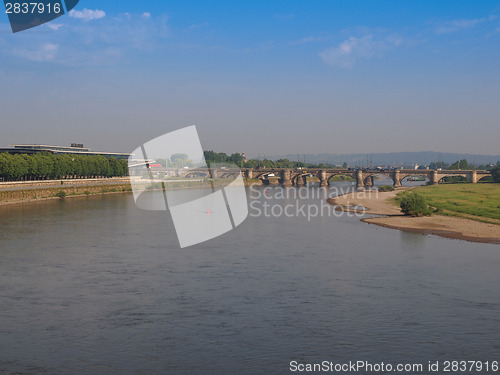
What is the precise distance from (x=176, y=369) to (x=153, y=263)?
736 inches

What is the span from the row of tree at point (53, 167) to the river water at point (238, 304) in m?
65.9

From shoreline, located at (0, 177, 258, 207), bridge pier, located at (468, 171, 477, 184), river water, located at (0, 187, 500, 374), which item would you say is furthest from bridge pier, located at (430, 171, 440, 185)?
river water, located at (0, 187, 500, 374)

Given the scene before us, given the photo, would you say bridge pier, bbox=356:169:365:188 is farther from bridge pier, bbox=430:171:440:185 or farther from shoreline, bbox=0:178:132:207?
shoreline, bbox=0:178:132:207

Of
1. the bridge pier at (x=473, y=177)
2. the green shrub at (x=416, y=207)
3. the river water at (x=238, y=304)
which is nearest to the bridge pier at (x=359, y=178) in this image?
the bridge pier at (x=473, y=177)

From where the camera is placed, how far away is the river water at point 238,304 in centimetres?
2167

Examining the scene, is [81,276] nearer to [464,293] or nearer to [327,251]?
[327,251]

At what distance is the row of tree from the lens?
109500mm

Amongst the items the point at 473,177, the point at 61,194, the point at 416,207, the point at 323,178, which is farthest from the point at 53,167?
the point at 473,177

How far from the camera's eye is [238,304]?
28.3 m

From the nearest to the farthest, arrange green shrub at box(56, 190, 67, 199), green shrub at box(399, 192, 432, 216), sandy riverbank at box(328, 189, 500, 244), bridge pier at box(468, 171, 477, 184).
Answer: sandy riverbank at box(328, 189, 500, 244)
green shrub at box(399, 192, 432, 216)
green shrub at box(56, 190, 67, 199)
bridge pier at box(468, 171, 477, 184)

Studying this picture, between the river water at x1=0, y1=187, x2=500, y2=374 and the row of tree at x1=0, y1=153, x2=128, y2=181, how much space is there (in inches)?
2595

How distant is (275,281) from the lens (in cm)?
3319

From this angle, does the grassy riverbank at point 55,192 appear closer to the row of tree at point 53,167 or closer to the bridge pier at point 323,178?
the row of tree at point 53,167

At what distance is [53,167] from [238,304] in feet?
355
